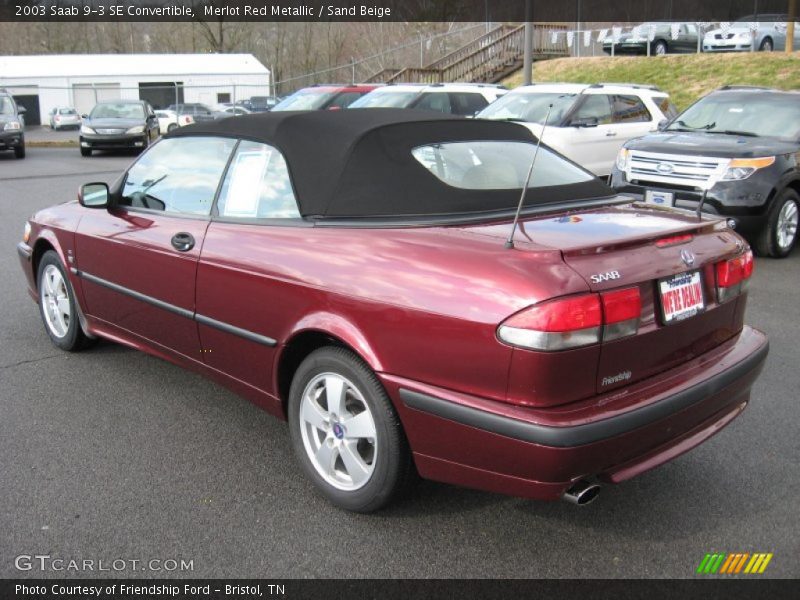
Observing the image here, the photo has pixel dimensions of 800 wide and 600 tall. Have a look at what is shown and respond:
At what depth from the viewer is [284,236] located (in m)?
3.33

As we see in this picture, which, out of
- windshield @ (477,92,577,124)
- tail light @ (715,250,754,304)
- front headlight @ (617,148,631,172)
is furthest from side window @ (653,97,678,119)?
tail light @ (715,250,754,304)

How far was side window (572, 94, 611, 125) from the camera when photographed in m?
11.4

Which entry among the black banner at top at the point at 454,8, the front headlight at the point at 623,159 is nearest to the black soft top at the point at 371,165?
the front headlight at the point at 623,159

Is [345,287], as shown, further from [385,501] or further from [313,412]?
[385,501]

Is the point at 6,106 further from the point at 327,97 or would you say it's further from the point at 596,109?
the point at 596,109

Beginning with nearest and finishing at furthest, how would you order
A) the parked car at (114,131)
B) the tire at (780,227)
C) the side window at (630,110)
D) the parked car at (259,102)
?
the tire at (780,227) → the side window at (630,110) → the parked car at (114,131) → the parked car at (259,102)

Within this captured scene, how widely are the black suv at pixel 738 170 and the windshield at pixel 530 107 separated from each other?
2.70 meters

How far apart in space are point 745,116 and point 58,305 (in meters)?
7.72

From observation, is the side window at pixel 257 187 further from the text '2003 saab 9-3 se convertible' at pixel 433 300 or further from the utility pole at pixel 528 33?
the utility pole at pixel 528 33

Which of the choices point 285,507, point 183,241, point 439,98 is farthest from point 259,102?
point 285,507

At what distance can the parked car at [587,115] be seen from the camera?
11.1 m

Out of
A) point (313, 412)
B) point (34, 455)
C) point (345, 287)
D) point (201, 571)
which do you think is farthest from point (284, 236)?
point (34, 455)
